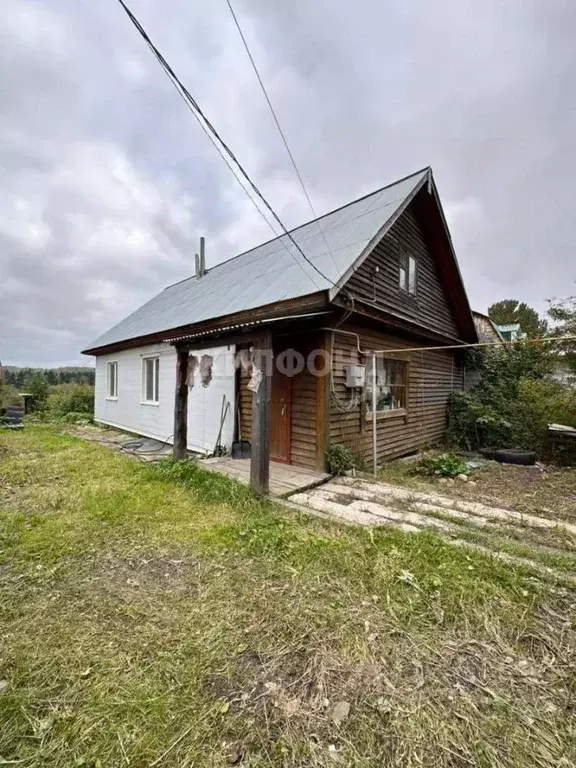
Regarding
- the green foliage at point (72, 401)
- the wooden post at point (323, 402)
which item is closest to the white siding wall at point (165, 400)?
the wooden post at point (323, 402)

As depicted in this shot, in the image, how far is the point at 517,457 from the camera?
7211 millimetres

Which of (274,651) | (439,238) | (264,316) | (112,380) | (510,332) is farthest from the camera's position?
(510,332)

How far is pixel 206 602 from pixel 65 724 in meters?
0.97

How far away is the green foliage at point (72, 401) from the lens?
15312mm

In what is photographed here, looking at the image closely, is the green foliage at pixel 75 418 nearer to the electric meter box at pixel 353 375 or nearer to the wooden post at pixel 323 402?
the wooden post at pixel 323 402

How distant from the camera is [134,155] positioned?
6727 millimetres

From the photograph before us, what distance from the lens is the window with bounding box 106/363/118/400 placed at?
11875 millimetres

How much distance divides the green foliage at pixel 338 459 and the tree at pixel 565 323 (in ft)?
20.8

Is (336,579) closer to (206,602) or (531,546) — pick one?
(206,602)

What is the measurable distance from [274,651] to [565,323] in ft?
35.2

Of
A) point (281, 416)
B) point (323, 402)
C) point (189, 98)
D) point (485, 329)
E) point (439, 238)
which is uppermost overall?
point (439, 238)

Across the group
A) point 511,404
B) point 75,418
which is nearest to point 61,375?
point 75,418

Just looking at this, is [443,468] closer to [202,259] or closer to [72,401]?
[202,259]

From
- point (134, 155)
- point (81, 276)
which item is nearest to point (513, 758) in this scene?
point (134, 155)
